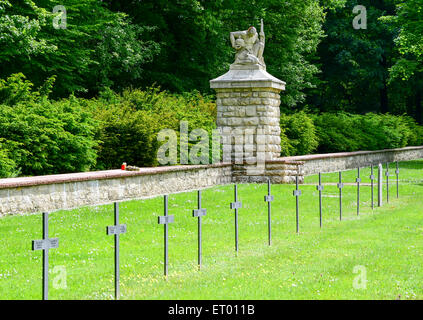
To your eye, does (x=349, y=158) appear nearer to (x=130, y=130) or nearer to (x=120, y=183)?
(x=130, y=130)

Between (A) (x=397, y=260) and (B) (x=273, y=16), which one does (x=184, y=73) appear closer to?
(B) (x=273, y=16)

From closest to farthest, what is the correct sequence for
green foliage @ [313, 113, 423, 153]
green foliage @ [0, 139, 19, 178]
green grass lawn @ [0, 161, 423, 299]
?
green grass lawn @ [0, 161, 423, 299], green foliage @ [0, 139, 19, 178], green foliage @ [313, 113, 423, 153]

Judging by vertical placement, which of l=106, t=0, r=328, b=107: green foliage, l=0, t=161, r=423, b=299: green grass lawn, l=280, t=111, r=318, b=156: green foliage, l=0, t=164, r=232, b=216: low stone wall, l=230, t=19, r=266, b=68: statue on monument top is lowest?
l=0, t=161, r=423, b=299: green grass lawn

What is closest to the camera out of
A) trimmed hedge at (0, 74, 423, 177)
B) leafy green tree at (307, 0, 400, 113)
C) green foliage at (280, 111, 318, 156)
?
trimmed hedge at (0, 74, 423, 177)

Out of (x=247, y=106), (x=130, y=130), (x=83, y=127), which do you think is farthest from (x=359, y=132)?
(x=83, y=127)

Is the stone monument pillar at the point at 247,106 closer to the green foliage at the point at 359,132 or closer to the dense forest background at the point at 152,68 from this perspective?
the dense forest background at the point at 152,68

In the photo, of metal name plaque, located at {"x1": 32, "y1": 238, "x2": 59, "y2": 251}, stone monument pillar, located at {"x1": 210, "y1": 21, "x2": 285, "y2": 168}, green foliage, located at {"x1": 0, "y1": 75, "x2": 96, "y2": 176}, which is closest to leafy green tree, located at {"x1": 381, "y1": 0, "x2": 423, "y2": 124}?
stone monument pillar, located at {"x1": 210, "y1": 21, "x2": 285, "y2": 168}

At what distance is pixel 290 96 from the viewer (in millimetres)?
37531

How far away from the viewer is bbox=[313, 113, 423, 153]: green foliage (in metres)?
35.6

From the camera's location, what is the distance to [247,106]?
23625mm

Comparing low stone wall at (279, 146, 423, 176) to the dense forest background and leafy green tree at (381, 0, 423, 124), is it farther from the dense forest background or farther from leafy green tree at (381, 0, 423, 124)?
leafy green tree at (381, 0, 423, 124)

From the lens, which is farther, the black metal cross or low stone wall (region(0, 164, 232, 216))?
low stone wall (region(0, 164, 232, 216))

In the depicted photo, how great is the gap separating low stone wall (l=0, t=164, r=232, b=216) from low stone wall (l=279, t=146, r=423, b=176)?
5334mm
